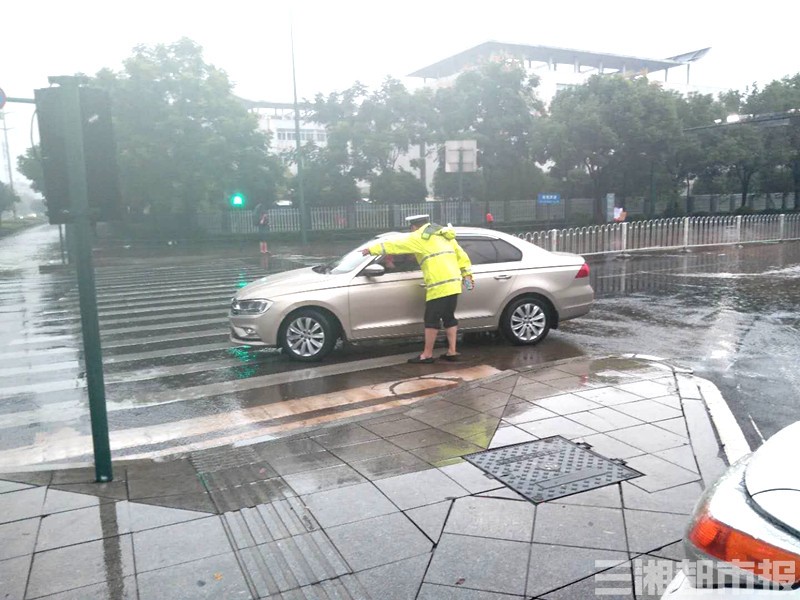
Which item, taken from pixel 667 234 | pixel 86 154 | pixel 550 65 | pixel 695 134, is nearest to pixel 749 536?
pixel 86 154

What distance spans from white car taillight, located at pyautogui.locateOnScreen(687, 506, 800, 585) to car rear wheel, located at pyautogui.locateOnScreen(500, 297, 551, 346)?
7.00 metres

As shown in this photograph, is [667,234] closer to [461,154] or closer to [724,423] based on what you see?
[461,154]

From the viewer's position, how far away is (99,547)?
378 centimetres

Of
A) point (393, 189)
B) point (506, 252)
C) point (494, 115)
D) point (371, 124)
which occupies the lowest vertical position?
point (506, 252)

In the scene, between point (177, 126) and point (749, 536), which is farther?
point (177, 126)

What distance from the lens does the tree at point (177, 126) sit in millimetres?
34156

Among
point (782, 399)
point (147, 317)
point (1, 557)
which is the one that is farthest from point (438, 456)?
point (147, 317)

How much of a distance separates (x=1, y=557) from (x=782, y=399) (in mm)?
6546

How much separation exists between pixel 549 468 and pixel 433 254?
12.6 feet

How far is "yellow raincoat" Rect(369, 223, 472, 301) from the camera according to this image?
811 cm

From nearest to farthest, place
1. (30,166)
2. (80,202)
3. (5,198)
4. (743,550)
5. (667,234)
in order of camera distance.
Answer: (743,550) < (80,202) < (667,234) < (30,166) < (5,198)

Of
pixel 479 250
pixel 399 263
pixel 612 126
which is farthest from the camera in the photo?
pixel 612 126

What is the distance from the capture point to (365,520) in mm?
4016

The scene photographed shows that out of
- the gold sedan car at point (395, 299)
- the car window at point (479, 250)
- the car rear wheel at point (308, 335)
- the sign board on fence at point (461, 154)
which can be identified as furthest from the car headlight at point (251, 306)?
the sign board on fence at point (461, 154)
